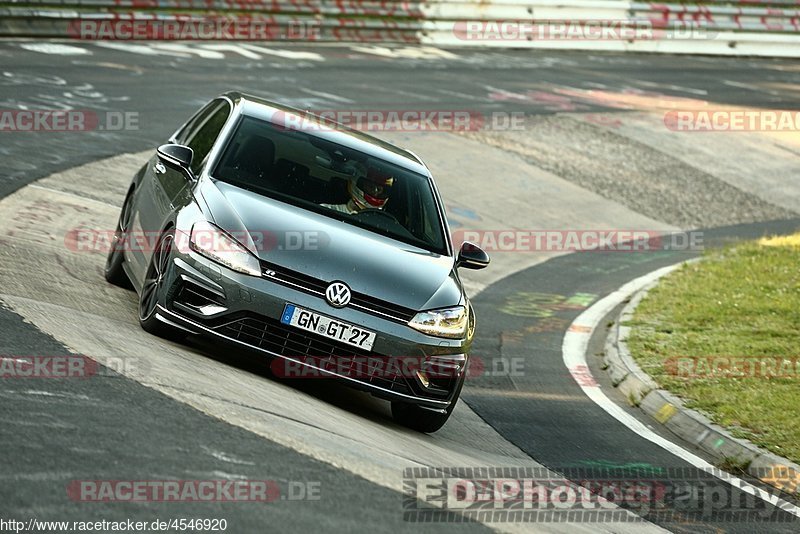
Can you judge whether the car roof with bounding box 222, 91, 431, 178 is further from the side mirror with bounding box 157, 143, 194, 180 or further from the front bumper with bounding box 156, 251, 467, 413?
the front bumper with bounding box 156, 251, 467, 413

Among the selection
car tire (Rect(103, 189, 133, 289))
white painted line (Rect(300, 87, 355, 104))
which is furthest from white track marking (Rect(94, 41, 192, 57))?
car tire (Rect(103, 189, 133, 289))

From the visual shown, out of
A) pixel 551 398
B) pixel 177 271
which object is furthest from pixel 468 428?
pixel 177 271

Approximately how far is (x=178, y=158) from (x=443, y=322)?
218 cm

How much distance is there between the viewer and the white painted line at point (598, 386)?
8.30 m

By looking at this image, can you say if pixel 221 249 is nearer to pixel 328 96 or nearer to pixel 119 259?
pixel 119 259

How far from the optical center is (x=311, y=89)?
21594 mm

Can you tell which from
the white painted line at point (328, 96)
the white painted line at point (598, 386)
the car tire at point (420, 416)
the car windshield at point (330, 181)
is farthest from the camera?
the white painted line at point (328, 96)

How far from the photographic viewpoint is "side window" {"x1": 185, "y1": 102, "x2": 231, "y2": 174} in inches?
348

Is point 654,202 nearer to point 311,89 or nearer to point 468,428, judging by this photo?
point 311,89

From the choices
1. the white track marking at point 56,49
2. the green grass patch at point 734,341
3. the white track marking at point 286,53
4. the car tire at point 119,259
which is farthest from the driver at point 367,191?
the white track marking at point 286,53

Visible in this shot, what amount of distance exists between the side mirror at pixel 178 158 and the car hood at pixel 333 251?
0.34 metres

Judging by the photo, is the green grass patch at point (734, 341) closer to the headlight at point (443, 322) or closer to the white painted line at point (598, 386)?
the white painted line at point (598, 386)

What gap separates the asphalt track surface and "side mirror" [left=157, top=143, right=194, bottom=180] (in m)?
1.23

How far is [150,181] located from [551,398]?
3.54 metres
